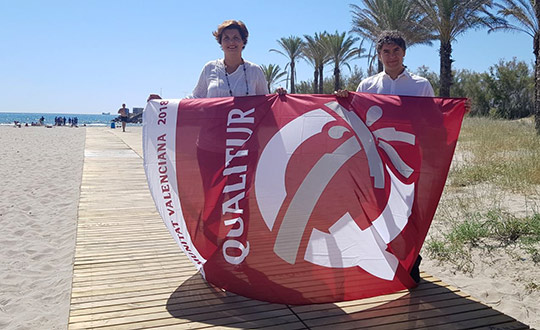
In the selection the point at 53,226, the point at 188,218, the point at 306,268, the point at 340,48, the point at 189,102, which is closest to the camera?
the point at 306,268

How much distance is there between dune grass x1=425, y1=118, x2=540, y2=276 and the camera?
14.9ft

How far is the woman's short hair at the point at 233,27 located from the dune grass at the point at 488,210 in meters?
2.78

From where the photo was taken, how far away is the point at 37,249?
16.4 feet

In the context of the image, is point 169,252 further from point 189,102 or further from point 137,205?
point 137,205

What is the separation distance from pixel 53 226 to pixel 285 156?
403 cm

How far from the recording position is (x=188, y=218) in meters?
3.43

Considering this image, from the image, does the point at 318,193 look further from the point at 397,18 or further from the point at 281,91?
the point at 397,18

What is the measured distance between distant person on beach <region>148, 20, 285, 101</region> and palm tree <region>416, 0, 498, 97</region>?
59.2ft

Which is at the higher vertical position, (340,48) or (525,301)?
(340,48)

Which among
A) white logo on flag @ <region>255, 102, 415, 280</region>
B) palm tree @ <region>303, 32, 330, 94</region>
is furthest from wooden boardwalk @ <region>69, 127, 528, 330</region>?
palm tree @ <region>303, 32, 330, 94</region>

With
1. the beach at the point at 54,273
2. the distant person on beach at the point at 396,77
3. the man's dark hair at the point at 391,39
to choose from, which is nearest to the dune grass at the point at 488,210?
the beach at the point at 54,273

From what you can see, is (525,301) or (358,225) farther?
(525,301)

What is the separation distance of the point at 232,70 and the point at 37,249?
308cm

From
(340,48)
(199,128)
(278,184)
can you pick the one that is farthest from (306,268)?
(340,48)
